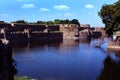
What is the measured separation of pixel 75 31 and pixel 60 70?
3234 inches

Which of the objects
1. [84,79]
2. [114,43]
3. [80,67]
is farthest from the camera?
[114,43]

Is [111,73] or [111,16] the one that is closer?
[111,73]

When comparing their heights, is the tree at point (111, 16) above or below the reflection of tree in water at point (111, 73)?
above

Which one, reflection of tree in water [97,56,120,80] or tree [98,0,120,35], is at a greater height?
tree [98,0,120,35]

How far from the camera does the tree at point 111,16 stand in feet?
188

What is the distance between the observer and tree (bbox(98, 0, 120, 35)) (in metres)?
57.2

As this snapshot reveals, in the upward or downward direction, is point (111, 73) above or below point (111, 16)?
below

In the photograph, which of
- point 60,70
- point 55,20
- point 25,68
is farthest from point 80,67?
point 55,20

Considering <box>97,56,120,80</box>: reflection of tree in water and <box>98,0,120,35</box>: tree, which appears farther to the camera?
<box>98,0,120,35</box>: tree

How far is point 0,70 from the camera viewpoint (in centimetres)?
1177

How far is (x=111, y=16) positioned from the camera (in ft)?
194

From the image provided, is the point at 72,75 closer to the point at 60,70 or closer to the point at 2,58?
the point at 60,70

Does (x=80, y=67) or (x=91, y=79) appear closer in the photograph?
(x=91, y=79)

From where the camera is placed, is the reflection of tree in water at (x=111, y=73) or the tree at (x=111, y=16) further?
the tree at (x=111, y=16)
